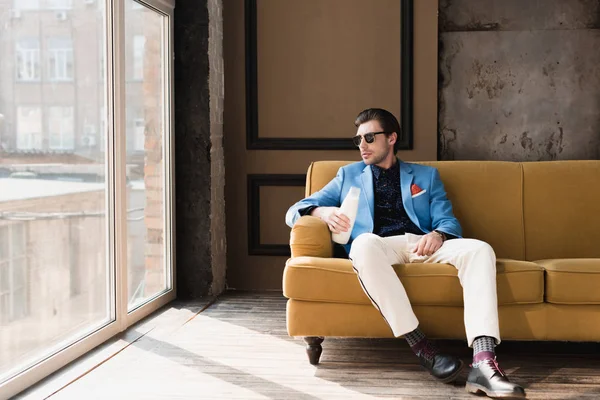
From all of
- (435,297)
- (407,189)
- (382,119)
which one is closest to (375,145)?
(382,119)

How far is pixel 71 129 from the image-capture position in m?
3.07

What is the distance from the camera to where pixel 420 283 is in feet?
9.92

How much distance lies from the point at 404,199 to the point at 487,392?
107 centimetres

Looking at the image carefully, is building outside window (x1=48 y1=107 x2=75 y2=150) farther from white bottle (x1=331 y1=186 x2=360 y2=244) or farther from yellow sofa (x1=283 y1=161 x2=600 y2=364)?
white bottle (x1=331 y1=186 x2=360 y2=244)

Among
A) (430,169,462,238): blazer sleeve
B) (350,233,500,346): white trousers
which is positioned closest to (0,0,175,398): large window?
(350,233,500,346): white trousers

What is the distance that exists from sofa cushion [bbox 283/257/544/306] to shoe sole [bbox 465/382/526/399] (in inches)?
16.6

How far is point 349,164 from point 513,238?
90 centimetres

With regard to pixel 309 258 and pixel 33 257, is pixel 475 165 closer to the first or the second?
pixel 309 258

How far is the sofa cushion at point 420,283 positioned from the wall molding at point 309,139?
1.67 metres

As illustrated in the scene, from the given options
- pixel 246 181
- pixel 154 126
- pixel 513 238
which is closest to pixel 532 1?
pixel 513 238

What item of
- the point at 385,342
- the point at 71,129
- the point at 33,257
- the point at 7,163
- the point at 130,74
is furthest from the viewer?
the point at 130,74

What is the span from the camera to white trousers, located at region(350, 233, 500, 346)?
9.18 feet

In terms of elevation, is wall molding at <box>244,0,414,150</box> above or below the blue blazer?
above

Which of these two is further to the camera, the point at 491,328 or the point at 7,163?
the point at 491,328
